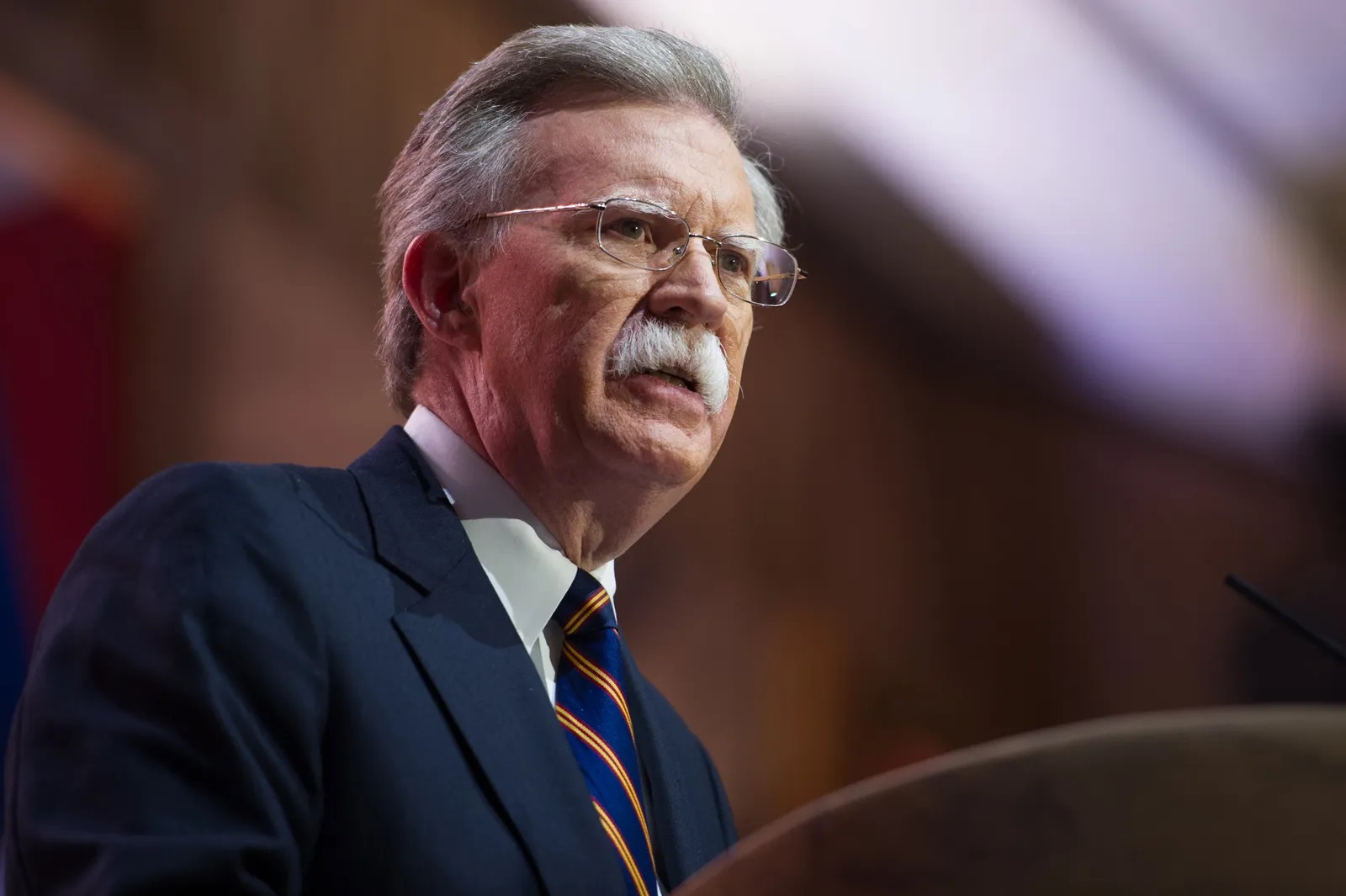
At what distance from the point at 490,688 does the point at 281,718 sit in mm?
209

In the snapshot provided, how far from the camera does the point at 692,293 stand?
1.40m

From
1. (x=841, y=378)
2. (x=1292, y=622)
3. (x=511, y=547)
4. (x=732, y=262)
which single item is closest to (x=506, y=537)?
(x=511, y=547)

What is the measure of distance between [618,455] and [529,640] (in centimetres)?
22

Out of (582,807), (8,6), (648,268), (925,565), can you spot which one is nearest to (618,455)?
(648,268)

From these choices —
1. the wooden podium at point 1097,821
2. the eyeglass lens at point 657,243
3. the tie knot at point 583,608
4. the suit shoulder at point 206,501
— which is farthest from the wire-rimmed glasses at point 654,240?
the wooden podium at point 1097,821

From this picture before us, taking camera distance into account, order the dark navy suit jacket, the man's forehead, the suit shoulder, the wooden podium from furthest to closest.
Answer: the man's forehead, the suit shoulder, the dark navy suit jacket, the wooden podium

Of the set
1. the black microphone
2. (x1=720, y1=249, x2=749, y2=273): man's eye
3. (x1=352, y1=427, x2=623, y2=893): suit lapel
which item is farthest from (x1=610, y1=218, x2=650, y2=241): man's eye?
the black microphone

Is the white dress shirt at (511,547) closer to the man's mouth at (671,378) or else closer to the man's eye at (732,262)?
the man's mouth at (671,378)

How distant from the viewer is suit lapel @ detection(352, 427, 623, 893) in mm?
1057

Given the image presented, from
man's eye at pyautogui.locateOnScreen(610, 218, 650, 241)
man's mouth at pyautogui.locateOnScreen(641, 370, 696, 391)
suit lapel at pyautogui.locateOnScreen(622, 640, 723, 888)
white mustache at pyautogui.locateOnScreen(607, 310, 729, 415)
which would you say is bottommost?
suit lapel at pyautogui.locateOnScreen(622, 640, 723, 888)

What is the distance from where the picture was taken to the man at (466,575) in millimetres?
912

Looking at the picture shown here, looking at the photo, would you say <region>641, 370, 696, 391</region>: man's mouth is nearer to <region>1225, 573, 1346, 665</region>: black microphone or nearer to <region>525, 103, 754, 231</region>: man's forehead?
<region>525, 103, 754, 231</region>: man's forehead

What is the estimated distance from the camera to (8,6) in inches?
84.5

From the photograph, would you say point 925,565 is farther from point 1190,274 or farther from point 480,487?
point 480,487
